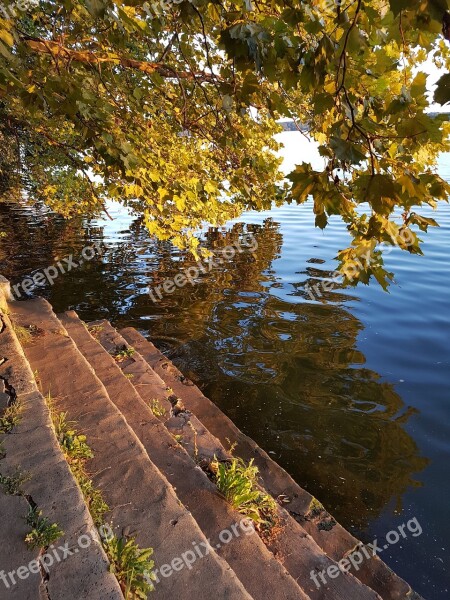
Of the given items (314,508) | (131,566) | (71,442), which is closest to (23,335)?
(71,442)

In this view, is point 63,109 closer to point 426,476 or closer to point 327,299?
point 426,476

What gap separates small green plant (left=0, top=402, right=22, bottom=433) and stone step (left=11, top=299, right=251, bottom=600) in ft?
1.99

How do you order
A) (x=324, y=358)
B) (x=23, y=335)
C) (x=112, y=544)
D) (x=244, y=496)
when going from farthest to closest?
(x=324, y=358) < (x=23, y=335) < (x=244, y=496) < (x=112, y=544)

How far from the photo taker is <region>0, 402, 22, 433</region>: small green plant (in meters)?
3.51

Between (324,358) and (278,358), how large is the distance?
38.8 inches

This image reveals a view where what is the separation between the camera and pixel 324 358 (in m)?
8.14

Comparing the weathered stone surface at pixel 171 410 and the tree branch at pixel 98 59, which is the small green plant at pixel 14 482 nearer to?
the weathered stone surface at pixel 171 410

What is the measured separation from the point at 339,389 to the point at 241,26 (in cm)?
635

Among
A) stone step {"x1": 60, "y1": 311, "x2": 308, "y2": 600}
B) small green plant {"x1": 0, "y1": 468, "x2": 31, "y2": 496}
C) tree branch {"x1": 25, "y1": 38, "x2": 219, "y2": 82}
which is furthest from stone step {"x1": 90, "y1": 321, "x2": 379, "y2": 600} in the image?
tree branch {"x1": 25, "y1": 38, "x2": 219, "y2": 82}

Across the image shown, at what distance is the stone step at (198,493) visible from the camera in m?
2.91

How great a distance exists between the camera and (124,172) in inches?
150

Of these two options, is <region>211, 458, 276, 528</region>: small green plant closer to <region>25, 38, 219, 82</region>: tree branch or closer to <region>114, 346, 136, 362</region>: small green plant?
<region>114, 346, 136, 362</region>: small green plant

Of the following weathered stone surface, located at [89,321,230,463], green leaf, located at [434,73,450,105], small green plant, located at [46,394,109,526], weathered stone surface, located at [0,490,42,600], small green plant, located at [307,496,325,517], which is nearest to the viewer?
green leaf, located at [434,73,450,105]

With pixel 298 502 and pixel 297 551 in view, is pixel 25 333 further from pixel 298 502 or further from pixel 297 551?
pixel 297 551
